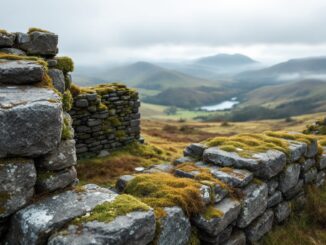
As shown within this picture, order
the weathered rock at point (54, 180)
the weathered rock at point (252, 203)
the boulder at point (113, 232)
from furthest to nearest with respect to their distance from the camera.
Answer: the weathered rock at point (252, 203)
the weathered rock at point (54, 180)
the boulder at point (113, 232)

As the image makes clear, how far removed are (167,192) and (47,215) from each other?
7.68ft

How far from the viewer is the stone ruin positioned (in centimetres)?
446

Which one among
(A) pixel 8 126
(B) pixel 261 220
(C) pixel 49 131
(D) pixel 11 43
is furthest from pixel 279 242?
(D) pixel 11 43

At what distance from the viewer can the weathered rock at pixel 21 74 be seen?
5508 millimetres

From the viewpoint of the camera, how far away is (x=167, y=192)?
6066 mm

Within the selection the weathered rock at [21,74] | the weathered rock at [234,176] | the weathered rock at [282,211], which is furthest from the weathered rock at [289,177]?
the weathered rock at [21,74]

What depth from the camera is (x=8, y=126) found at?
4.39 metres

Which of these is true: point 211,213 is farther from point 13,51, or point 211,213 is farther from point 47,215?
point 13,51

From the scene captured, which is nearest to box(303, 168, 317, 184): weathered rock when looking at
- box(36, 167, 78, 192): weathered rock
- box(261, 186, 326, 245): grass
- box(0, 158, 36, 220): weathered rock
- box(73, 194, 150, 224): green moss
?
box(261, 186, 326, 245): grass

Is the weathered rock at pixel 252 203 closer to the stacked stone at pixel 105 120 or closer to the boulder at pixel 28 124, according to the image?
the boulder at pixel 28 124

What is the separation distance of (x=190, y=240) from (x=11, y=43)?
6.74 metres

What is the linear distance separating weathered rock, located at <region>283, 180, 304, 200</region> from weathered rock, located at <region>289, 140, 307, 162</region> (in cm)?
76

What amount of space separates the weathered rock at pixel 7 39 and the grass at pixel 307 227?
8209mm

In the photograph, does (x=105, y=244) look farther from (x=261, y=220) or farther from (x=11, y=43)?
(x=11, y=43)
